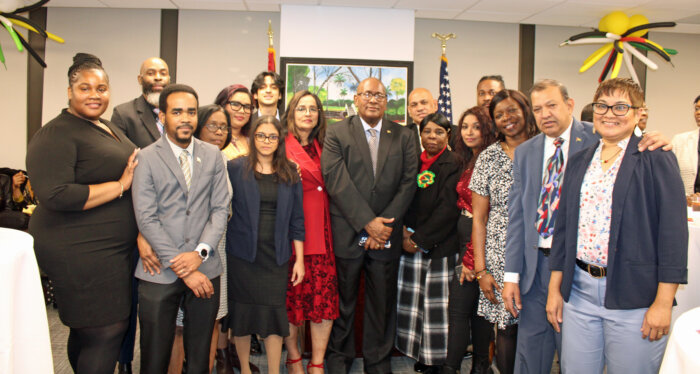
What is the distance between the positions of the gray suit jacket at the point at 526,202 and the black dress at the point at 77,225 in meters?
1.88

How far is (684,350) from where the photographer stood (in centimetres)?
119

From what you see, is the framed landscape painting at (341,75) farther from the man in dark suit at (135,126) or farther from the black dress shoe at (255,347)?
the black dress shoe at (255,347)

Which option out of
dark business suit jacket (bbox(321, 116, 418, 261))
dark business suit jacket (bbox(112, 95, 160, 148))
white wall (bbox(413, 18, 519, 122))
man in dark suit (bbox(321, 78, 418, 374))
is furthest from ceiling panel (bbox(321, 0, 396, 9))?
dark business suit jacket (bbox(112, 95, 160, 148))

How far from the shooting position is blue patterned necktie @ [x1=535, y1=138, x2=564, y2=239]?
2.15m

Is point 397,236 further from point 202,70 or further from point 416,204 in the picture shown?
point 202,70

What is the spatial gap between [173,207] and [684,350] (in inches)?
78.6

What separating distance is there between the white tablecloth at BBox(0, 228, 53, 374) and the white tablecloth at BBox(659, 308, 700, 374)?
196 cm

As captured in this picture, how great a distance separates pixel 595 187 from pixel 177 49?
21.2 ft

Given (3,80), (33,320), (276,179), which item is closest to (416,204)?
(276,179)

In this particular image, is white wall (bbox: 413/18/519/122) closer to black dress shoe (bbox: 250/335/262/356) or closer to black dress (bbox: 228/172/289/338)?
black dress shoe (bbox: 250/335/262/356)

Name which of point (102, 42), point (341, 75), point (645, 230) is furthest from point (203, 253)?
point (102, 42)

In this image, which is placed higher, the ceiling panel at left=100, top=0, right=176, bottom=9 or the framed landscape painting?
the ceiling panel at left=100, top=0, right=176, bottom=9

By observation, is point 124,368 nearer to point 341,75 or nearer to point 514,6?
point 341,75

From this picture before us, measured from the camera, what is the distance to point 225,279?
260 cm
